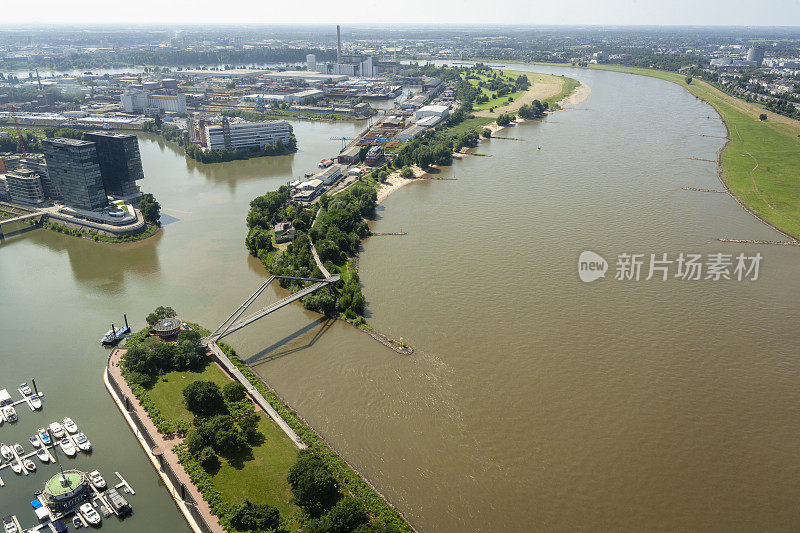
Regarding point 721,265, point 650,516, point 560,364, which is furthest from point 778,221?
point 650,516

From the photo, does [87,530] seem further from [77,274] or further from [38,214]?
[38,214]

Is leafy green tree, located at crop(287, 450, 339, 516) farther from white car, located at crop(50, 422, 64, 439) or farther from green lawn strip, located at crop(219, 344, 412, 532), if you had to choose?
white car, located at crop(50, 422, 64, 439)

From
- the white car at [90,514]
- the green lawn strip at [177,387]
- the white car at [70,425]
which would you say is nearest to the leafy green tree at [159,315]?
the green lawn strip at [177,387]

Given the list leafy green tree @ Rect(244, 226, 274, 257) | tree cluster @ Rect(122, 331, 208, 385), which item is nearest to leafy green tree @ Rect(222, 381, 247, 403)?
tree cluster @ Rect(122, 331, 208, 385)

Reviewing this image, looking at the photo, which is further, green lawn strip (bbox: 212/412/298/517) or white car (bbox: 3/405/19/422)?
white car (bbox: 3/405/19/422)

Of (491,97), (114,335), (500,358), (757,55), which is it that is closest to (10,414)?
(114,335)

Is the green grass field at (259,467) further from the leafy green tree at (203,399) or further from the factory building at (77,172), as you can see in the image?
the factory building at (77,172)

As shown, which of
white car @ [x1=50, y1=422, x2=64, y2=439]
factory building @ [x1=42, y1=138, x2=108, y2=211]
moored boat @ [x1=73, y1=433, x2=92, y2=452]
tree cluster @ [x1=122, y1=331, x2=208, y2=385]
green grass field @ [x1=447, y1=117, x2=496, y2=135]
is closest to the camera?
moored boat @ [x1=73, y1=433, x2=92, y2=452]
